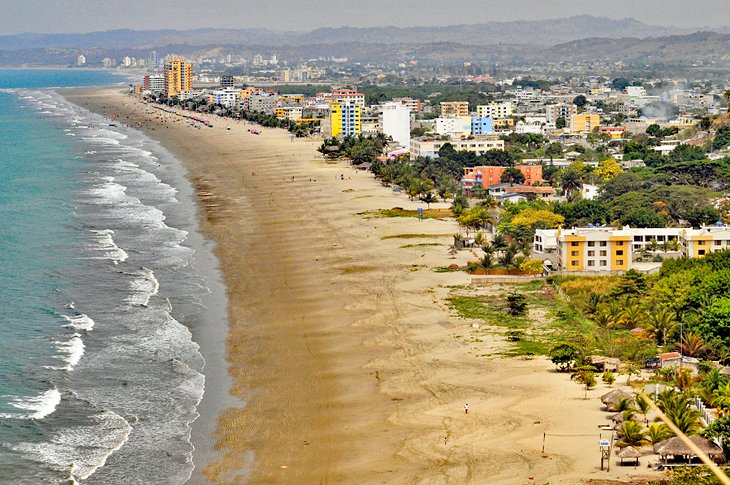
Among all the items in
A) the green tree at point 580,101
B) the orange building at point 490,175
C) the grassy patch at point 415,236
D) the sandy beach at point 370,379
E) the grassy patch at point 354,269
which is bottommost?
the sandy beach at point 370,379

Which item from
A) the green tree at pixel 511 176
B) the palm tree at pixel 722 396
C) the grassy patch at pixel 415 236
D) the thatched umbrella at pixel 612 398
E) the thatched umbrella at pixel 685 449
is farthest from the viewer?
the green tree at pixel 511 176

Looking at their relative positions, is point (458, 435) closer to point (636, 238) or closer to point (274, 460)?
point (274, 460)

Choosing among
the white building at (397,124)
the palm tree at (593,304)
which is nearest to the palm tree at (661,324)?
the palm tree at (593,304)

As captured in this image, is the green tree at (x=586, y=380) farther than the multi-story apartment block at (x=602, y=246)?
No

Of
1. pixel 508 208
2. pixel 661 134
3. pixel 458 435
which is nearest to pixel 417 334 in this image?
pixel 458 435

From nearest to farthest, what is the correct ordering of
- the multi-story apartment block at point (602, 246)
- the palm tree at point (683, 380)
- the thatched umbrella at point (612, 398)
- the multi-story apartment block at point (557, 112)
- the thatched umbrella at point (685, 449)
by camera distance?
the thatched umbrella at point (685, 449), the thatched umbrella at point (612, 398), the palm tree at point (683, 380), the multi-story apartment block at point (602, 246), the multi-story apartment block at point (557, 112)

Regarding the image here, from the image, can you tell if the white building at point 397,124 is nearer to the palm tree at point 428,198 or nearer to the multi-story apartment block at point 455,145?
the multi-story apartment block at point 455,145

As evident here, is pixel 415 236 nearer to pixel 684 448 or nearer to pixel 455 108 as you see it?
pixel 684 448
